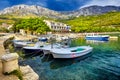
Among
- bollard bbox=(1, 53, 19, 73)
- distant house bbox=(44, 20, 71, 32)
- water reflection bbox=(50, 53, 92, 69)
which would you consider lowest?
water reflection bbox=(50, 53, 92, 69)

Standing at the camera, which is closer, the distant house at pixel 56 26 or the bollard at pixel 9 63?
the bollard at pixel 9 63

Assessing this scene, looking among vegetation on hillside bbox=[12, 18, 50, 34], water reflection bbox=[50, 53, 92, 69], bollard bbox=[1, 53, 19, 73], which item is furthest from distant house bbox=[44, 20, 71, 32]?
bollard bbox=[1, 53, 19, 73]

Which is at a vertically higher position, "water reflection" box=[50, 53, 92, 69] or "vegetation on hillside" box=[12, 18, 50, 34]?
"vegetation on hillside" box=[12, 18, 50, 34]

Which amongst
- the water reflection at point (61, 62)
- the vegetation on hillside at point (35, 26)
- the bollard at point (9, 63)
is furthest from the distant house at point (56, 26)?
the bollard at point (9, 63)

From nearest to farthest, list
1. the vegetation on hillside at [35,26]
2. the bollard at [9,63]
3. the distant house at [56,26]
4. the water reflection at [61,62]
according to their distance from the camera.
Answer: the bollard at [9,63], the water reflection at [61,62], the vegetation on hillside at [35,26], the distant house at [56,26]

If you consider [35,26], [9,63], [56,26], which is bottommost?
[9,63]

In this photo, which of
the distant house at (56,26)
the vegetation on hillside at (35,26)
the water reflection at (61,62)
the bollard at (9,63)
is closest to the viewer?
the bollard at (9,63)

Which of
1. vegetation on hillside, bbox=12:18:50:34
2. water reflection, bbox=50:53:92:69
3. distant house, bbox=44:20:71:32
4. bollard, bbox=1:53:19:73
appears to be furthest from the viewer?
distant house, bbox=44:20:71:32

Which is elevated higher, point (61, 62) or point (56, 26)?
point (56, 26)

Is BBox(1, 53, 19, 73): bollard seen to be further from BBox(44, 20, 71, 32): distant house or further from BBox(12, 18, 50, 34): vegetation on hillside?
Result: BBox(44, 20, 71, 32): distant house

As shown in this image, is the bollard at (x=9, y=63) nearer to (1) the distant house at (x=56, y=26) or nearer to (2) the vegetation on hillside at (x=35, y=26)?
(2) the vegetation on hillside at (x=35, y=26)

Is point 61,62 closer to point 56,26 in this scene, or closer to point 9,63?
point 9,63

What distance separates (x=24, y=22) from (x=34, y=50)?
68.2m

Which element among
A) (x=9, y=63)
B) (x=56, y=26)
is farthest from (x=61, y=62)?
(x=56, y=26)
